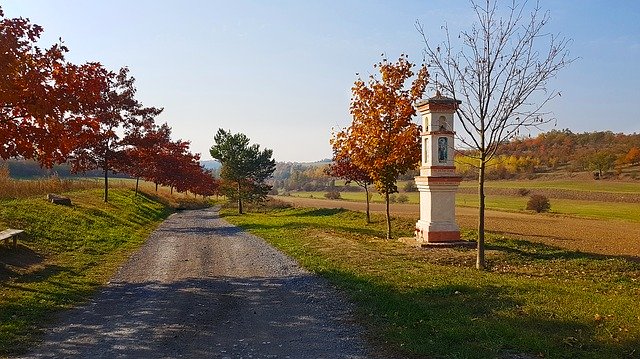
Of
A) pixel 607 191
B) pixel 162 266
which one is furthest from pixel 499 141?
pixel 607 191

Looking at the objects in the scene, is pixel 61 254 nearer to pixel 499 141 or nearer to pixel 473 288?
pixel 473 288

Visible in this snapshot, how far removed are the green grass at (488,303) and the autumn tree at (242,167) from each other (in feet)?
96.3

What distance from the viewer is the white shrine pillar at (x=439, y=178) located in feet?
62.0

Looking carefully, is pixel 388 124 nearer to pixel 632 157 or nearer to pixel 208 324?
pixel 208 324

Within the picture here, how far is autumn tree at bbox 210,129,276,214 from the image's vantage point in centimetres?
4466

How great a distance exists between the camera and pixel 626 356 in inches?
241

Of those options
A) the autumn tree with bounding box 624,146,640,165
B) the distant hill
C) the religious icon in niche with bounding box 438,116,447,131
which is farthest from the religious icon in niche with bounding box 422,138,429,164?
the autumn tree with bounding box 624,146,640,165

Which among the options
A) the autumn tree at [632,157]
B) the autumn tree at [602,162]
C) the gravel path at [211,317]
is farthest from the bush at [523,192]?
the gravel path at [211,317]

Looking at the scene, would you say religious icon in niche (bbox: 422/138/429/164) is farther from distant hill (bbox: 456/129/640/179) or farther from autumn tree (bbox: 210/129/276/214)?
distant hill (bbox: 456/129/640/179)

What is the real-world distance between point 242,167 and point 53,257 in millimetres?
30857

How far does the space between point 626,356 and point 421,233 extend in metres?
13.5

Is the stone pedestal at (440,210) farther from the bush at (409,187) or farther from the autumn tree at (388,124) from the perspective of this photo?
the bush at (409,187)

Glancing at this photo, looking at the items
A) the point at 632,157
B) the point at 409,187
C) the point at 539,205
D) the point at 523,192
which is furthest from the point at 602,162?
the point at 539,205

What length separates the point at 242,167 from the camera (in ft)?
147
